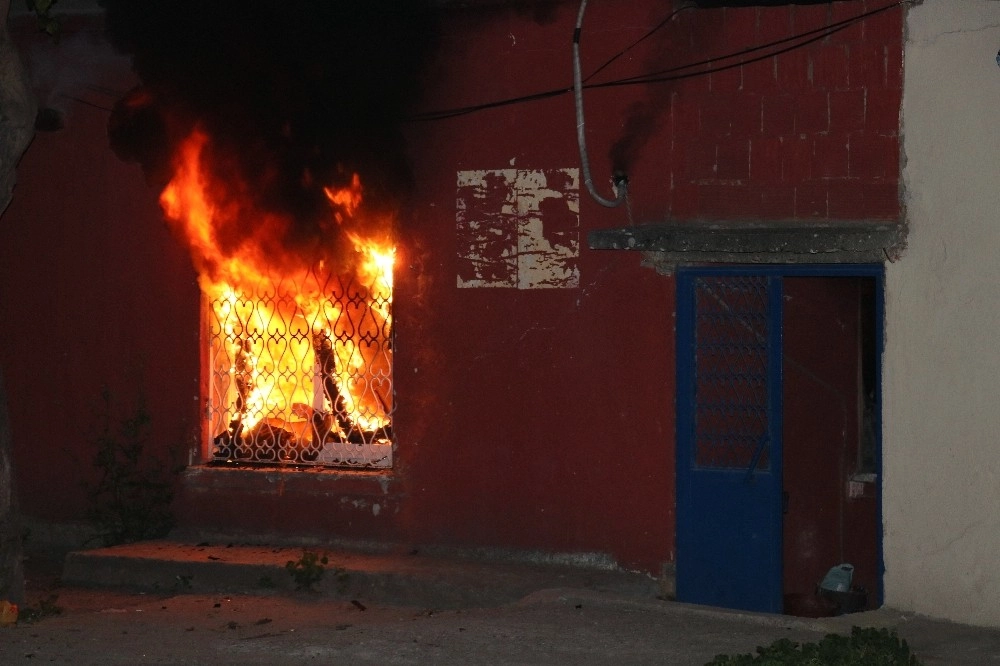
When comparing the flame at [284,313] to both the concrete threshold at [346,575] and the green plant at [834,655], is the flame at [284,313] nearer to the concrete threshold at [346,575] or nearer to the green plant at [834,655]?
the concrete threshold at [346,575]

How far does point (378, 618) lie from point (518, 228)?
293 cm

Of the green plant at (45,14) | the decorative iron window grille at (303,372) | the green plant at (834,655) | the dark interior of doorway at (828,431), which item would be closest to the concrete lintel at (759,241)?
the dark interior of doorway at (828,431)

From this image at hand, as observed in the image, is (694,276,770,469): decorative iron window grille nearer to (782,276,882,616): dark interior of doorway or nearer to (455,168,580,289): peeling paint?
(455,168,580,289): peeling paint

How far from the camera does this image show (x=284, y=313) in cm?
1016

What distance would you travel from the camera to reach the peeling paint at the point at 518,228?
9258 mm

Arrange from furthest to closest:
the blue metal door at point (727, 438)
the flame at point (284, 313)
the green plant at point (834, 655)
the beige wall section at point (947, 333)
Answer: the flame at point (284, 313) < the blue metal door at point (727, 438) < the beige wall section at point (947, 333) < the green plant at point (834, 655)

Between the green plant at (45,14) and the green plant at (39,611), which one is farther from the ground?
the green plant at (45,14)

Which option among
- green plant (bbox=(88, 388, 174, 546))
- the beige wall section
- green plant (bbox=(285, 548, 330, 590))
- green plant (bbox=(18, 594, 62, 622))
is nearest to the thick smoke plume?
green plant (bbox=(88, 388, 174, 546))

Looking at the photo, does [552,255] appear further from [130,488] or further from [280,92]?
[130,488]

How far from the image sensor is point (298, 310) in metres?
10.1

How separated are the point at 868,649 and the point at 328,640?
3.06 metres

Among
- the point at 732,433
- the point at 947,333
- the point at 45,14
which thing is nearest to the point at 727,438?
the point at 732,433

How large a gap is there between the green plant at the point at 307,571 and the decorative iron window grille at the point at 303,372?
0.97 m

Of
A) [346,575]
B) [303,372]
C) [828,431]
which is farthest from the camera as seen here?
[828,431]
